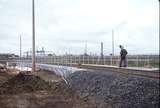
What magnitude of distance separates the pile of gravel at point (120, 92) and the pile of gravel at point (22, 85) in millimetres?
3325

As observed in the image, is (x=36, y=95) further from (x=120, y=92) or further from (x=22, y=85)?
(x=120, y=92)

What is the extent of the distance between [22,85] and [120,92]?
31.3 ft

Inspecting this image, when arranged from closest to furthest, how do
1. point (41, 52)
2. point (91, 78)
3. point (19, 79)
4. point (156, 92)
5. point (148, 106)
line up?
point (148, 106) < point (156, 92) < point (91, 78) < point (19, 79) < point (41, 52)

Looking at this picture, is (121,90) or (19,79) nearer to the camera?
(121,90)

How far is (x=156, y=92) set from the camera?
11.4 meters

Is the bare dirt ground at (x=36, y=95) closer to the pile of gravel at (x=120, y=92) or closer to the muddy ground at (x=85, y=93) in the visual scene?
the muddy ground at (x=85, y=93)

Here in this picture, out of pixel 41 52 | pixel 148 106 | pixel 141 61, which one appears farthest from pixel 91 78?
pixel 41 52

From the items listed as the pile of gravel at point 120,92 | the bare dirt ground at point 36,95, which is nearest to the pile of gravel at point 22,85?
the bare dirt ground at point 36,95

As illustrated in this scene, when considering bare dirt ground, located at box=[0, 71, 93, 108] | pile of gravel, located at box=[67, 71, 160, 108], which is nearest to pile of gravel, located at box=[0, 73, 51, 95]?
bare dirt ground, located at box=[0, 71, 93, 108]

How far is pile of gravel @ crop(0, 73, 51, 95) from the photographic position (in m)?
19.7

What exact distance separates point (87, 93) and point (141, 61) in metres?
17.8

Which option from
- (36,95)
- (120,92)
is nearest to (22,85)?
(36,95)

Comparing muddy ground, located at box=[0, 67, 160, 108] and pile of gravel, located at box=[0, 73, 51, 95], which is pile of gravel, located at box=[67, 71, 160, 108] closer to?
muddy ground, located at box=[0, 67, 160, 108]

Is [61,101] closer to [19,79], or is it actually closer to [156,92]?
[156,92]
